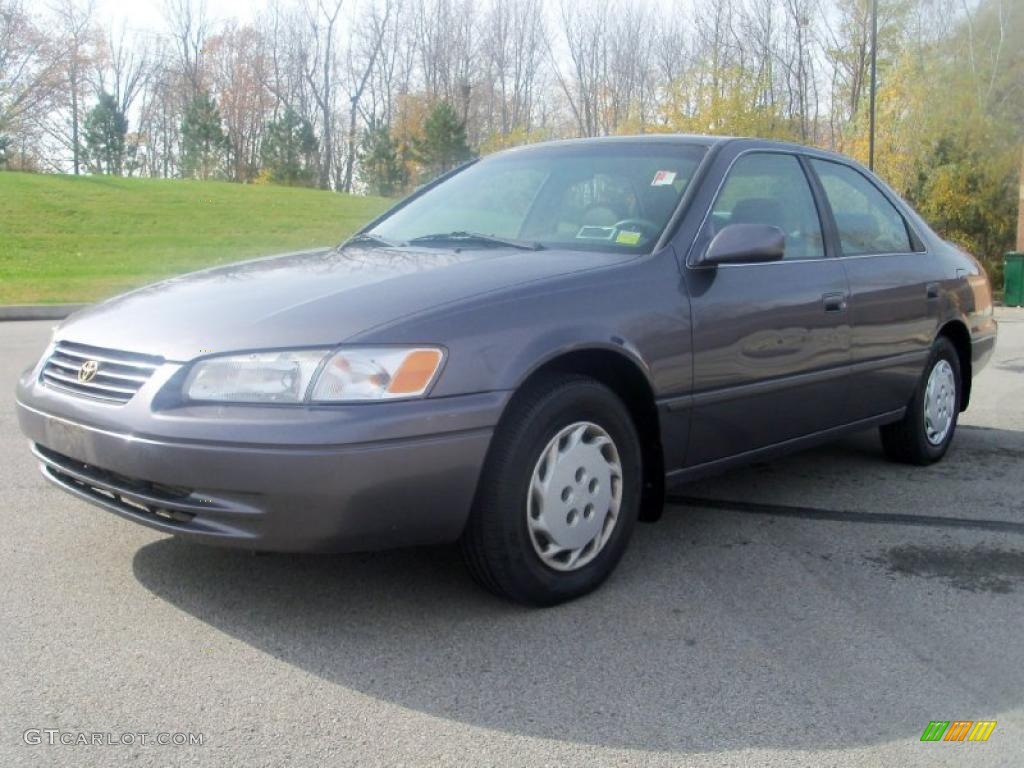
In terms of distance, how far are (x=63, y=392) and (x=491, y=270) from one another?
1.39 metres

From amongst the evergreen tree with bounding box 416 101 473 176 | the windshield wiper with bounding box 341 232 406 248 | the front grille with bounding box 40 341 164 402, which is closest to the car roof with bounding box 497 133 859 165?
the windshield wiper with bounding box 341 232 406 248

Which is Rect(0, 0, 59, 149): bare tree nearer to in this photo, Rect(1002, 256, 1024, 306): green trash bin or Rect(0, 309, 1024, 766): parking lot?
Rect(1002, 256, 1024, 306): green trash bin

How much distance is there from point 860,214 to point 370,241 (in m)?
2.30

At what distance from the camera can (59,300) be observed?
1645 cm

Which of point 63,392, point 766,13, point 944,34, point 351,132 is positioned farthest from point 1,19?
point 63,392

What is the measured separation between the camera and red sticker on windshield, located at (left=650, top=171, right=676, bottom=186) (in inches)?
164

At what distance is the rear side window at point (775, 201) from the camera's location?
4.27 m

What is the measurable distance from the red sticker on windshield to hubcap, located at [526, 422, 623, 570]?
1182 millimetres

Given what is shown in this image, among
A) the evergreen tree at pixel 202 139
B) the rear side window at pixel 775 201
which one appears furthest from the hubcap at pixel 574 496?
the evergreen tree at pixel 202 139

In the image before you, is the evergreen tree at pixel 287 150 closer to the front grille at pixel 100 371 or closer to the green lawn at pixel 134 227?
the green lawn at pixel 134 227

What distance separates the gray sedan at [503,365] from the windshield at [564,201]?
0.04 ft

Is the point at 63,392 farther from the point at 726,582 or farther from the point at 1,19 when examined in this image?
the point at 1,19

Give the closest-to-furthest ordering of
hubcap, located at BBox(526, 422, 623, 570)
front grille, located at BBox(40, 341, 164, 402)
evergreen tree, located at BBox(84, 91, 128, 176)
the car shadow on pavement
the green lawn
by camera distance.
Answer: the car shadow on pavement → front grille, located at BBox(40, 341, 164, 402) → hubcap, located at BBox(526, 422, 623, 570) → the green lawn → evergreen tree, located at BBox(84, 91, 128, 176)

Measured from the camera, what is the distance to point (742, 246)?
12.4 feet
